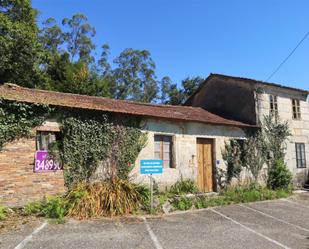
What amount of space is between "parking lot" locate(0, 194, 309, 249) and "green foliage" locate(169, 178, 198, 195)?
2.03 metres

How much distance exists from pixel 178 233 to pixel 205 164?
6764mm

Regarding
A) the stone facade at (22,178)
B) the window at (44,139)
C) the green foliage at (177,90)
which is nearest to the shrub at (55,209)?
the stone facade at (22,178)

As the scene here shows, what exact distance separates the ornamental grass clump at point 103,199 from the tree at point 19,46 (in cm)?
1223

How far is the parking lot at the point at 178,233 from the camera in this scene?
24.0 feet

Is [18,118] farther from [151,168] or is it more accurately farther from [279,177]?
[279,177]

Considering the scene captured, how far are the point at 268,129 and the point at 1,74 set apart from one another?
15992mm

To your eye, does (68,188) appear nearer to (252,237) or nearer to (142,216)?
(142,216)

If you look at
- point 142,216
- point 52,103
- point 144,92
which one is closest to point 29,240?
point 142,216

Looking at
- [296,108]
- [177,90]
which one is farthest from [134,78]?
[296,108]

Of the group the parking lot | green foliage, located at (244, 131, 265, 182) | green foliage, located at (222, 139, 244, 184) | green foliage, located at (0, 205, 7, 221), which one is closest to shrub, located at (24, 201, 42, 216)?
green foliage, located at (0, 205, 7, 221)

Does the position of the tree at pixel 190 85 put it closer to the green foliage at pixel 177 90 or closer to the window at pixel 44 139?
the green foliage at pixel 177 90

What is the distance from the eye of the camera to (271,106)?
58.5 ft

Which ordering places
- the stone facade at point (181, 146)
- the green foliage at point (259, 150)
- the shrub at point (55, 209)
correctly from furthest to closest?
the green foliage at point (259, 150) < the stone facade at point (181, 146) < the shrub at point (55, 209)

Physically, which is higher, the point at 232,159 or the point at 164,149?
the point at 164,149
